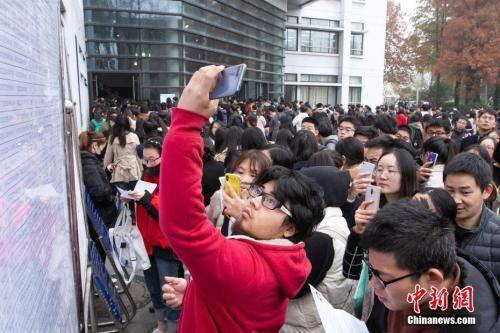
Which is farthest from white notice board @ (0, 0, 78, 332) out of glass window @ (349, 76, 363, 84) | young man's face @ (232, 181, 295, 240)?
glass window @ (349, 76, 363, 84)

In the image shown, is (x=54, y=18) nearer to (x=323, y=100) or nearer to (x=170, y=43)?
(x=170, y=43)

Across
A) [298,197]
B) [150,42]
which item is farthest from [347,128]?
[150,42]

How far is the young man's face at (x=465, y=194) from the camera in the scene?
232 centimetres

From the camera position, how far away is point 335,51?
32.0 m

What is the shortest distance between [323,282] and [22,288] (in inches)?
58.3

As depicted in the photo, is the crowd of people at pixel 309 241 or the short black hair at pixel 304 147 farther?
the short black hair at pixel 304 147

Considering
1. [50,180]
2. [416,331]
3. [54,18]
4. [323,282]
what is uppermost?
[54,18]

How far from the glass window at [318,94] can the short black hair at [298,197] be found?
99.7ft

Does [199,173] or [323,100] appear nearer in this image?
[199,173]

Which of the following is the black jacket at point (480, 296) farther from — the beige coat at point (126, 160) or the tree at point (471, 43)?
the tree at point (471, 43)

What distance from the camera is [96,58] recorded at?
14781 mm

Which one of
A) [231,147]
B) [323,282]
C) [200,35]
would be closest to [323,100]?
[200,35]

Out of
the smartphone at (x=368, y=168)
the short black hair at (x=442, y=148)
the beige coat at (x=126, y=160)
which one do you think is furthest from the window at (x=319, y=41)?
the smartphone at (x=368, y=168)

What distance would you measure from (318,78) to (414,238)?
104 ft
